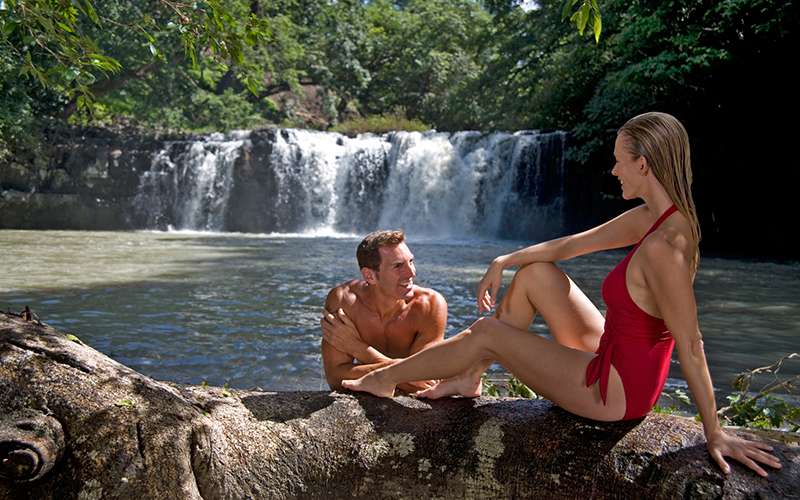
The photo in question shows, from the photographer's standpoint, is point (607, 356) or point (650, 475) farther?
point (607, 356)

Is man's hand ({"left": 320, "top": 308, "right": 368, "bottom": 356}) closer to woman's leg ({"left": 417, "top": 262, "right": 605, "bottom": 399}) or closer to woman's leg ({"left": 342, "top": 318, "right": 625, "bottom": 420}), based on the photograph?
woman's leg ({"left": 342, "top": 318, "right": 625, "bottom": 420})

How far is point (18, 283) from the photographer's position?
37.6 feet

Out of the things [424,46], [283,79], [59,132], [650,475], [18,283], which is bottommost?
[18,283]

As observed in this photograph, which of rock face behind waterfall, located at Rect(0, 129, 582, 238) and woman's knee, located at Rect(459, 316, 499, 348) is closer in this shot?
woman's knee, located at Rect(459, 316, 499, 348)

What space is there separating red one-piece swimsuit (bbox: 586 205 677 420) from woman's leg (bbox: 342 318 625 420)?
13 cm

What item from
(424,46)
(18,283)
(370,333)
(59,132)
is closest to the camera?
(370,333)

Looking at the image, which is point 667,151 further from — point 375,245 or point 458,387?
point 375,245

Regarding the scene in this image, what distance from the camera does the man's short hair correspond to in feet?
12.4

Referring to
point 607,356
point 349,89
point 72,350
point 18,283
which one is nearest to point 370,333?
point 607,356

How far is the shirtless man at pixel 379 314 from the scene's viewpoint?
3.70m

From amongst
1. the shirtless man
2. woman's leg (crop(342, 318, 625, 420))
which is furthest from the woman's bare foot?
the shirtless man

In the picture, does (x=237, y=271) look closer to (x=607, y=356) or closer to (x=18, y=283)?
(x=18, y=283)

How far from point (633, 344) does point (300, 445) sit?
129 cm

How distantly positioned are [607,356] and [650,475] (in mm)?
590
